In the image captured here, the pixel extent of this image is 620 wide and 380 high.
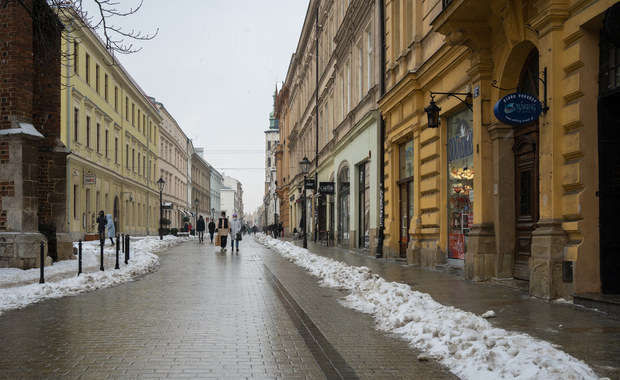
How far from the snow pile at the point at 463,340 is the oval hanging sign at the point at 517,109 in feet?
9.99

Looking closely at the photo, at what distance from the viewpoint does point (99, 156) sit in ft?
127

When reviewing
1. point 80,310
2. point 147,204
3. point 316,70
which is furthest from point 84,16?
point 147,204

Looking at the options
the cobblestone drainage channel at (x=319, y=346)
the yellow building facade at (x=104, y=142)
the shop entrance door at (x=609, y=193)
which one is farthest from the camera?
the yellow building facade at (x=104, y=142)

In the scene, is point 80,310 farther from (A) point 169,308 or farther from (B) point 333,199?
(B) point 333,199

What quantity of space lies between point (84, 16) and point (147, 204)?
50173mm

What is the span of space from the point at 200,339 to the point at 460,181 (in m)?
8.79

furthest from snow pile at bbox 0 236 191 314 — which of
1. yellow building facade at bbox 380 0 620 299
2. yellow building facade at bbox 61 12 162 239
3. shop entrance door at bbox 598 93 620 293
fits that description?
yellow building facade at bbox 61 12 162 239

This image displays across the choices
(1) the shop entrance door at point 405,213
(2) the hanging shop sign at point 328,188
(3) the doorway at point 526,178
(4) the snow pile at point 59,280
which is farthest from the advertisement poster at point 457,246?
(2) the hanging shop sign at point 328,188

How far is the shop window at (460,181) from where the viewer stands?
13195mm

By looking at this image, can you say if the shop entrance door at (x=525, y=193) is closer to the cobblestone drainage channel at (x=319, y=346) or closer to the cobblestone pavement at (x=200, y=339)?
the cobblestone pavement at (x=200, y=339)

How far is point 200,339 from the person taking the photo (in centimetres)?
652

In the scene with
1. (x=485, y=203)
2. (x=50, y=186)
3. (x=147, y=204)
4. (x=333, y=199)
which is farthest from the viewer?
(x=147, y=204)

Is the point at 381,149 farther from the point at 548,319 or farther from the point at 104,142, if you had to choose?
the point at 104,142

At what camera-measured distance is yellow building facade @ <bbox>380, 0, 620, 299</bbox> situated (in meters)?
8.34
